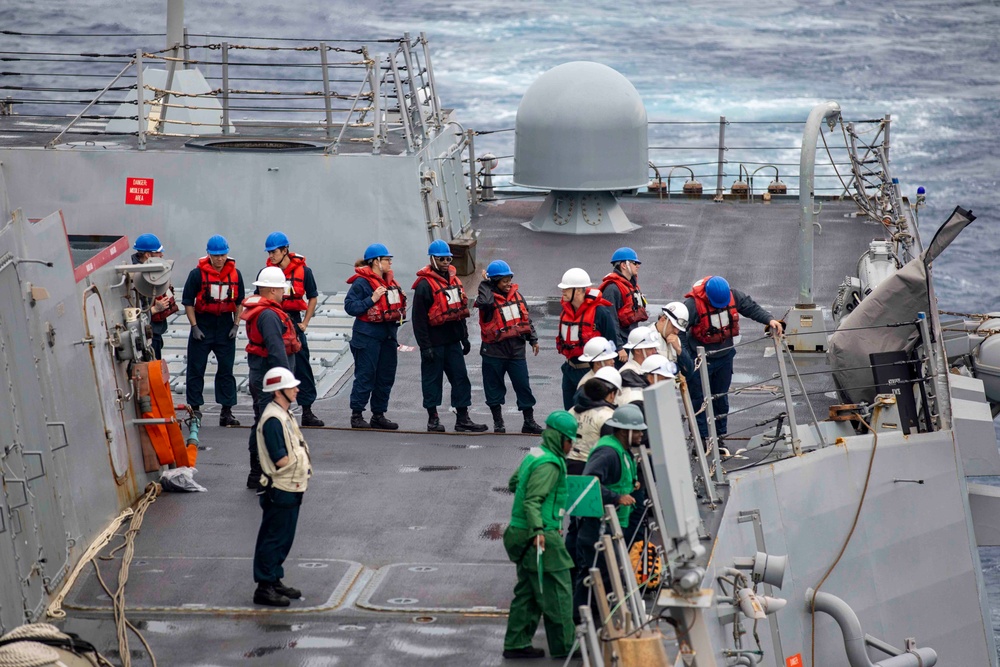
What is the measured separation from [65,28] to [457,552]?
47653 mm

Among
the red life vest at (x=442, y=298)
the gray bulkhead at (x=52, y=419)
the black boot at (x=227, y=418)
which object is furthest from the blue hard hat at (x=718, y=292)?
the gray bulkhead at (x=52, y=419)

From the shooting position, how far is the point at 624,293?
33.8 feet

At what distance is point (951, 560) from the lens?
9500 mm

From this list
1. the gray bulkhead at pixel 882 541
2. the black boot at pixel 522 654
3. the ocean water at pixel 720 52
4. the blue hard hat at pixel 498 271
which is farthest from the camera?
the ocean water at pixel 720 52

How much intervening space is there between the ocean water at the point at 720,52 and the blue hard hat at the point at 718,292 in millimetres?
22589

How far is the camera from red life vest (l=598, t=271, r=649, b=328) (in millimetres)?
10258

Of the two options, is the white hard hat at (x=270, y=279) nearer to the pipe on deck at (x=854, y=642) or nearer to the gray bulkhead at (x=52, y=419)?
the gray bulkhead at (x=52, y=419)

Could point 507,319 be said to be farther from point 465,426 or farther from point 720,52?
point 720,52

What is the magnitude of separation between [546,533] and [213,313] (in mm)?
4723

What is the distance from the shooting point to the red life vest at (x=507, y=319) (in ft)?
32.3

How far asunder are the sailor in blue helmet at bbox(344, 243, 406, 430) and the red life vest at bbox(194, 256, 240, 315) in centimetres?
87

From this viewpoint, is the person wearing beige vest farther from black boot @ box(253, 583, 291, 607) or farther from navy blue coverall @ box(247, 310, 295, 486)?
navy blue coverall @ box(247, 310, 295, 486)

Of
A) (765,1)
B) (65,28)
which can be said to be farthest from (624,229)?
(765,1)

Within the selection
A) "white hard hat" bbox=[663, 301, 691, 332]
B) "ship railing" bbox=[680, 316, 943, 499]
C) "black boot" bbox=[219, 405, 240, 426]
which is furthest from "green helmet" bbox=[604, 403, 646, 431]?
"black boot" bbox=[219, 405, 240, 426]
